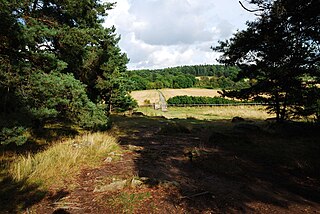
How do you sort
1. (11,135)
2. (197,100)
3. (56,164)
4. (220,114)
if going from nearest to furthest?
(11,135)
(56,164)
(220,114)
(197,100)

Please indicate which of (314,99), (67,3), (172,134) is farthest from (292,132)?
(67,3)

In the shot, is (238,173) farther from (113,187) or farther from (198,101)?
(198,101)

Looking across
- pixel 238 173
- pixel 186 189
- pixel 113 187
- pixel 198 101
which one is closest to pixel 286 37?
pixel 238 173

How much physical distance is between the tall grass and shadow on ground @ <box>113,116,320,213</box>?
1400mm

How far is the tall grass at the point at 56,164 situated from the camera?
186 inches

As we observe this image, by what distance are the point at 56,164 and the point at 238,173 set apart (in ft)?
15.5

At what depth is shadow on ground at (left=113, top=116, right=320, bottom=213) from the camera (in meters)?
3.83

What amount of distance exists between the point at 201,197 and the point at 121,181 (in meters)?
1.72

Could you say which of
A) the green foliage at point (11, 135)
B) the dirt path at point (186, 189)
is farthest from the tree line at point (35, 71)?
the dirt path at point (186, 189)

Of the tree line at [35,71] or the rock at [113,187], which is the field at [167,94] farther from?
the rock at [113,187]

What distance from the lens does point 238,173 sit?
535cm

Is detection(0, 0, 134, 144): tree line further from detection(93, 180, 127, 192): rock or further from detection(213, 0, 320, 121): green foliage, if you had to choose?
detection(213, 0, 320, 121): green foliage

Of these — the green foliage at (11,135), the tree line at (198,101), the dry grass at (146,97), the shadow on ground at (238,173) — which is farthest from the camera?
the dry grass at (146,97)

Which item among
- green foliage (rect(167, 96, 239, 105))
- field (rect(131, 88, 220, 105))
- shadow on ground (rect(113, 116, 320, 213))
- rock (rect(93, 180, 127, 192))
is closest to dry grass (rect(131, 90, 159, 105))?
field (rect(131, 88, 220, 105))
